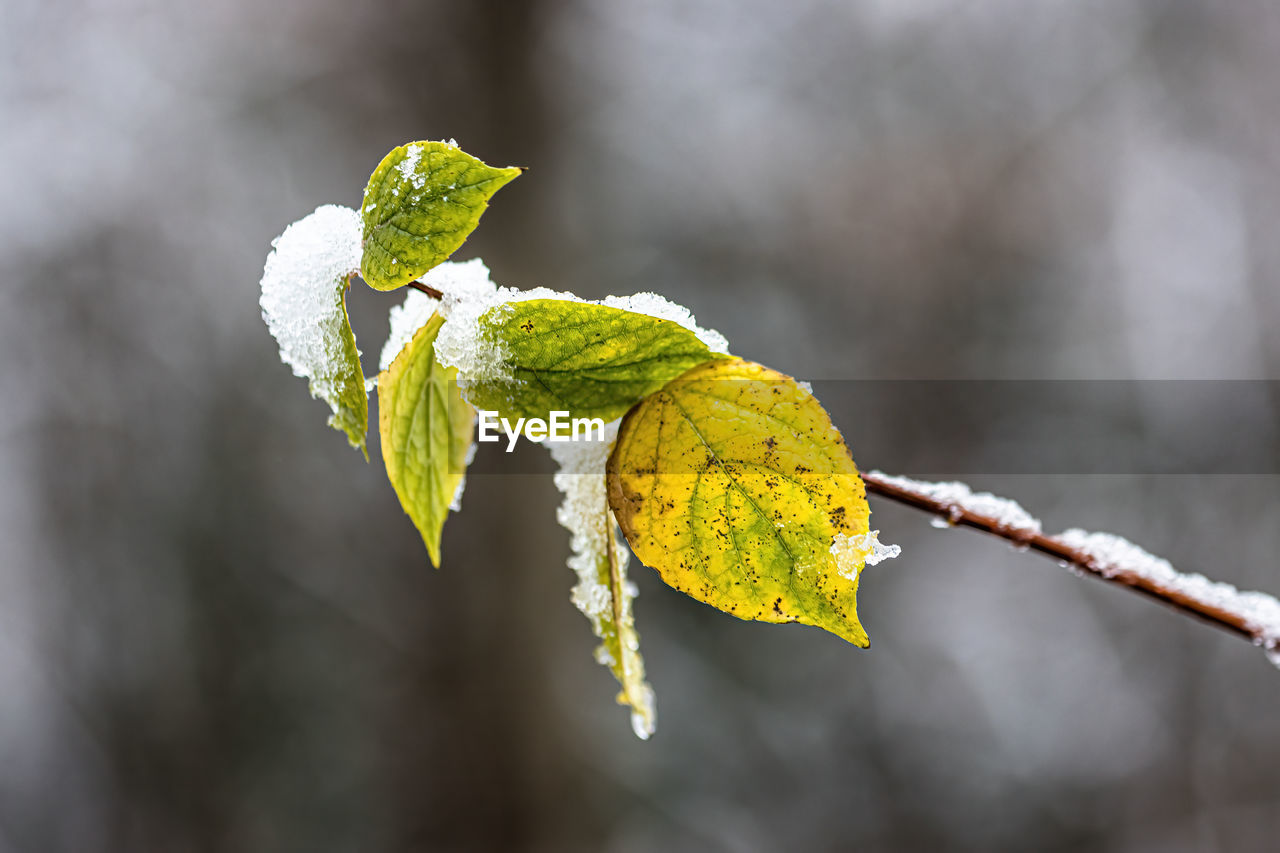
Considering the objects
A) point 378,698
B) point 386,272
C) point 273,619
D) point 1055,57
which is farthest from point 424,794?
point 1055,57

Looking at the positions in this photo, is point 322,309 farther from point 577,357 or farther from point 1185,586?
point 1185,586

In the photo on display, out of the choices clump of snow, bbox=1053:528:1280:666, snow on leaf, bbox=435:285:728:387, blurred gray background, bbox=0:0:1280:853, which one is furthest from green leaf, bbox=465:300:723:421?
blurred gray background, bbox=0:0:1280:853

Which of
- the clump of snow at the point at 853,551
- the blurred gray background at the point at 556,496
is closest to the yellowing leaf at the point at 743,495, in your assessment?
the clump of snow at the point at 853,551

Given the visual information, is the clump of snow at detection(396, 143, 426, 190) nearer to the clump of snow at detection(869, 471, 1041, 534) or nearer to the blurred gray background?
the clump of snow at detection(869, 471, 1041, 534)

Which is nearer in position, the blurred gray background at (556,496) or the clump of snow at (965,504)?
the clump of snow at (965,504)

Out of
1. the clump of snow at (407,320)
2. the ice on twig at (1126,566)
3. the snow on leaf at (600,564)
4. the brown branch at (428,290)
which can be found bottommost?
the snow on leaf at (600,564)

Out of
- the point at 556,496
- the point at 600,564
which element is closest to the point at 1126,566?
the point at 600,564

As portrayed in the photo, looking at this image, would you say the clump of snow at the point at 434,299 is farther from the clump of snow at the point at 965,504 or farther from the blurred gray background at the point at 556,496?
the blurred gray background at the point at 556,496

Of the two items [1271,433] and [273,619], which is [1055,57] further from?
[273,619]
